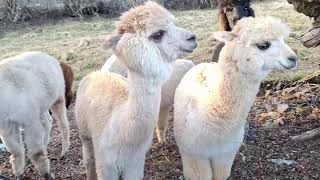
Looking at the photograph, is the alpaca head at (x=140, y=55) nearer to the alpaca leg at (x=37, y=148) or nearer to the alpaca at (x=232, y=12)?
the alpaca leg at (x=37, y=148)

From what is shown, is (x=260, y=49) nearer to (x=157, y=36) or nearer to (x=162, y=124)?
(x=157, y=36)

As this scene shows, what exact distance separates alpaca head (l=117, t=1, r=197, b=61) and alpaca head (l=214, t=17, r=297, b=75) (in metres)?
0.45

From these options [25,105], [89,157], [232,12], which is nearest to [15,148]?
[25,105]

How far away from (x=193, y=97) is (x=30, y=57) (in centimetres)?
205

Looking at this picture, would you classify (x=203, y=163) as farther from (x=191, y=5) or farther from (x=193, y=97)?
(x=191, y=5)

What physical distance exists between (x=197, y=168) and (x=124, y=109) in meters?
1.10

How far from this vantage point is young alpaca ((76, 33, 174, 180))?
11.0ft

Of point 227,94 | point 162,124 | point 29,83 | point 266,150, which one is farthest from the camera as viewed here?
point 162,124

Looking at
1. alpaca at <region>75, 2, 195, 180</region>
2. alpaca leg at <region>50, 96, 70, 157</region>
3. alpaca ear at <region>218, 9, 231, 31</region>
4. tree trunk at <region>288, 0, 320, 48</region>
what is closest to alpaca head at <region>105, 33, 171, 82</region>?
alpaca at <region>75, 2, 195, 180</region>

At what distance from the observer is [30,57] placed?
5457 millimetres

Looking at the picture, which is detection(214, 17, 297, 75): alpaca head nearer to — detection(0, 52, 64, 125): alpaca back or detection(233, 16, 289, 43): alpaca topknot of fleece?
detection(233, 16, 289, 43): alpaca topknot of fleece

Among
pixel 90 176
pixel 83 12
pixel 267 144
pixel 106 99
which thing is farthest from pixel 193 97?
pixel 83 12

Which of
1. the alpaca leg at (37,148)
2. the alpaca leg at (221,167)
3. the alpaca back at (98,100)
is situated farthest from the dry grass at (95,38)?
the alpaca back at (98,100)

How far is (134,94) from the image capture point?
3455 mm
